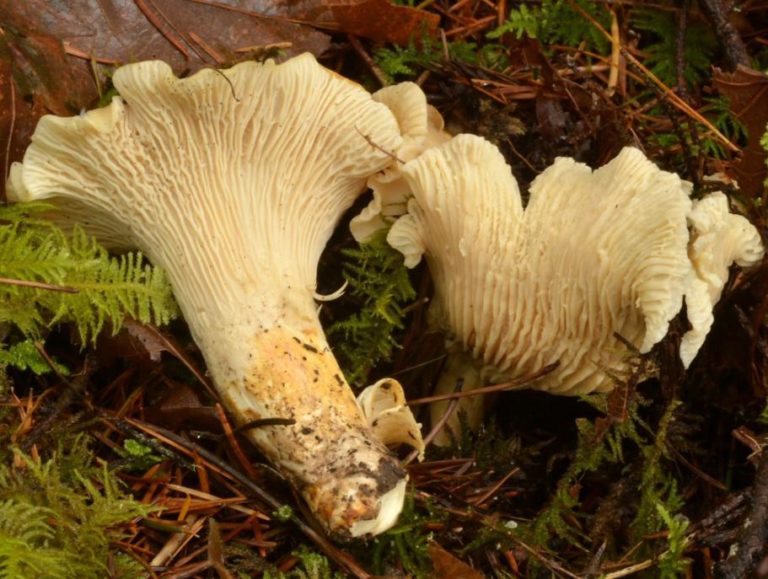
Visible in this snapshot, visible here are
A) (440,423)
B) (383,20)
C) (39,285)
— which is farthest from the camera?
(383,20)

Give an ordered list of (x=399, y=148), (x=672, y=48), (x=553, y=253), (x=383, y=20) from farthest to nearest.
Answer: (x=672, y=48) → (x=383, y=20) → (x=399, y=148) → (x=553, y=253)

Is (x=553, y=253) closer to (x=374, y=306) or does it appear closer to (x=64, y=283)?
(x=374, y=306)

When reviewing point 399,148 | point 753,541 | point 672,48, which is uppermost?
point 672,48

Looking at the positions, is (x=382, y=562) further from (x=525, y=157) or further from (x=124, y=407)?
(x=525, y=157)

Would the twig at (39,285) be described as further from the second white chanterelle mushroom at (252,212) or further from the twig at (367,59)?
the twig at (367,59)

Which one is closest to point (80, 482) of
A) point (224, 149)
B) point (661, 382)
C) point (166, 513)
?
point (166, 513)

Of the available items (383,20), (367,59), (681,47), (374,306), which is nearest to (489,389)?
(374,306)

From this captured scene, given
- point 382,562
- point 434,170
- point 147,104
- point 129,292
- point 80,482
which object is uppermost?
point 147,104
